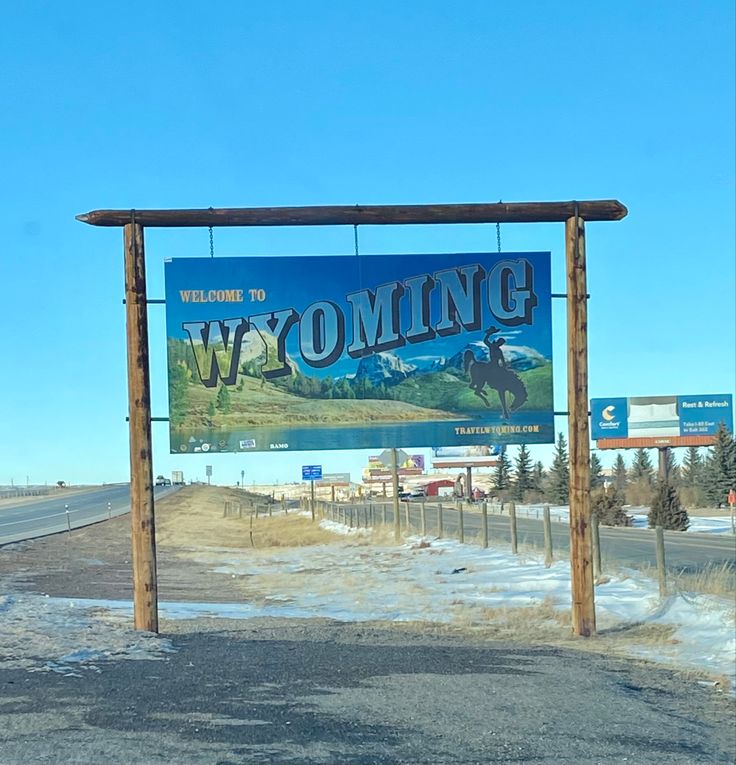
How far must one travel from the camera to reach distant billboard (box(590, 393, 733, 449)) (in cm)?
6338

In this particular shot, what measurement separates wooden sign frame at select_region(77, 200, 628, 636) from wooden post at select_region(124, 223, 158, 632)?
0.4 inches

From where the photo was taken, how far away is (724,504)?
220ft

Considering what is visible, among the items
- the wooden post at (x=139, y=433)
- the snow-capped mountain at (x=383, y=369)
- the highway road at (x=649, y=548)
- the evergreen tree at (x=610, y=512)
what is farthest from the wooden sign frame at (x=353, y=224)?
the evergreen tree at (x=610, y=512)

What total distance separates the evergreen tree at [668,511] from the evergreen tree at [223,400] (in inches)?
1292

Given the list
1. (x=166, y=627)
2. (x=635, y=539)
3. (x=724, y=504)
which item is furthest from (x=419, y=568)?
(x=724, y=504)

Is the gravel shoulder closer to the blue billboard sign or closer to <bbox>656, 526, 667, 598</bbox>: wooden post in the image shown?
<bbox>656, 526, 667, 598</bbox>: wooden post

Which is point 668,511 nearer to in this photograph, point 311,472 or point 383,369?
point 311,472

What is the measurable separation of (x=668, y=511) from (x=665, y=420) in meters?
23.6

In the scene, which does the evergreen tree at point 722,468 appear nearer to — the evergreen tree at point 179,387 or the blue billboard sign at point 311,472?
the blue billboard sign at point 311,472

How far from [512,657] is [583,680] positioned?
1205 mm

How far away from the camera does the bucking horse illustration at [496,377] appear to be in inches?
464

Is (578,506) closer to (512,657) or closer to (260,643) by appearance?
(512,657)

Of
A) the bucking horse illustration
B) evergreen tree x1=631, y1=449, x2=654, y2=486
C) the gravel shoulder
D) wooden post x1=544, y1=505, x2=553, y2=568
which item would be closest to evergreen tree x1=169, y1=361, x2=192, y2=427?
the gravel shoulder

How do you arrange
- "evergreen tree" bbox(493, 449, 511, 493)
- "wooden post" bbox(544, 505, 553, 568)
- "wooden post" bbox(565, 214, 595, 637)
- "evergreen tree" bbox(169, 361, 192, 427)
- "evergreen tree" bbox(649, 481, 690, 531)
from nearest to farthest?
"wooden post" bbox(565, 214, 595, 637)
"evergreen tree" bbox(169, 361, 192, 427)
"wooden post" bbox(544, 505, 553, 568)
"evergreen tree" bbox(649, 481, 690, 531)
"evergreen tree" bbox(493, 449, 511, 493)
